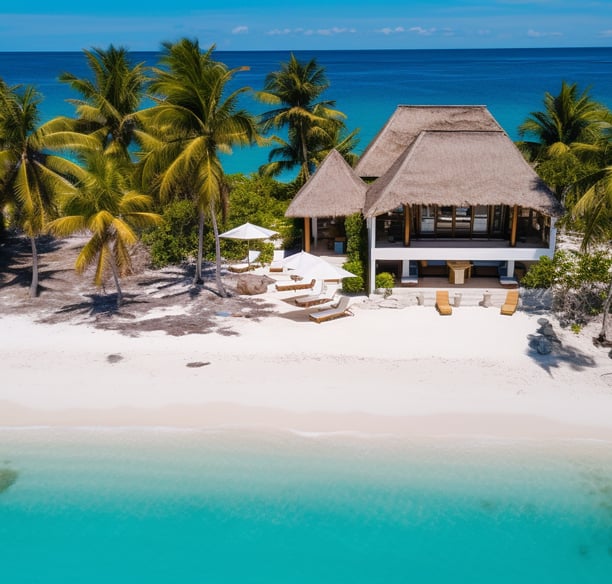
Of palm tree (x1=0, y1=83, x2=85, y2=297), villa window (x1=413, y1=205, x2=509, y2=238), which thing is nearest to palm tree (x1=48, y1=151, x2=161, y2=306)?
palm tree (x1=0, y1=83, x2=85, y2=297)

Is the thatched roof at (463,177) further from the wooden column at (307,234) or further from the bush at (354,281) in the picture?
the wooden column at (307,234)

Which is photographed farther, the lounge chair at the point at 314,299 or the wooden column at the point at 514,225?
the wooden column at the point at 514,225

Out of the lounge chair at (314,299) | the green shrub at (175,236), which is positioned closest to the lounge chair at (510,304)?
the lounge chair at (314,299)

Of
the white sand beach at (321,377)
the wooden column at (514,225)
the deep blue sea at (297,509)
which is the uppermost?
the wooden column at (514,225)

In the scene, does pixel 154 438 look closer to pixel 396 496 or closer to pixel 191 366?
pixel 191 366

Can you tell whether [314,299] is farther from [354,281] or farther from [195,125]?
[195,125]

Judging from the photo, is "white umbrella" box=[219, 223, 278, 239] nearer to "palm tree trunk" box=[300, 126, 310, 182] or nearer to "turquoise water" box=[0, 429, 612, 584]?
"palm tree trunk" box=[300, 126, 310, 182]
